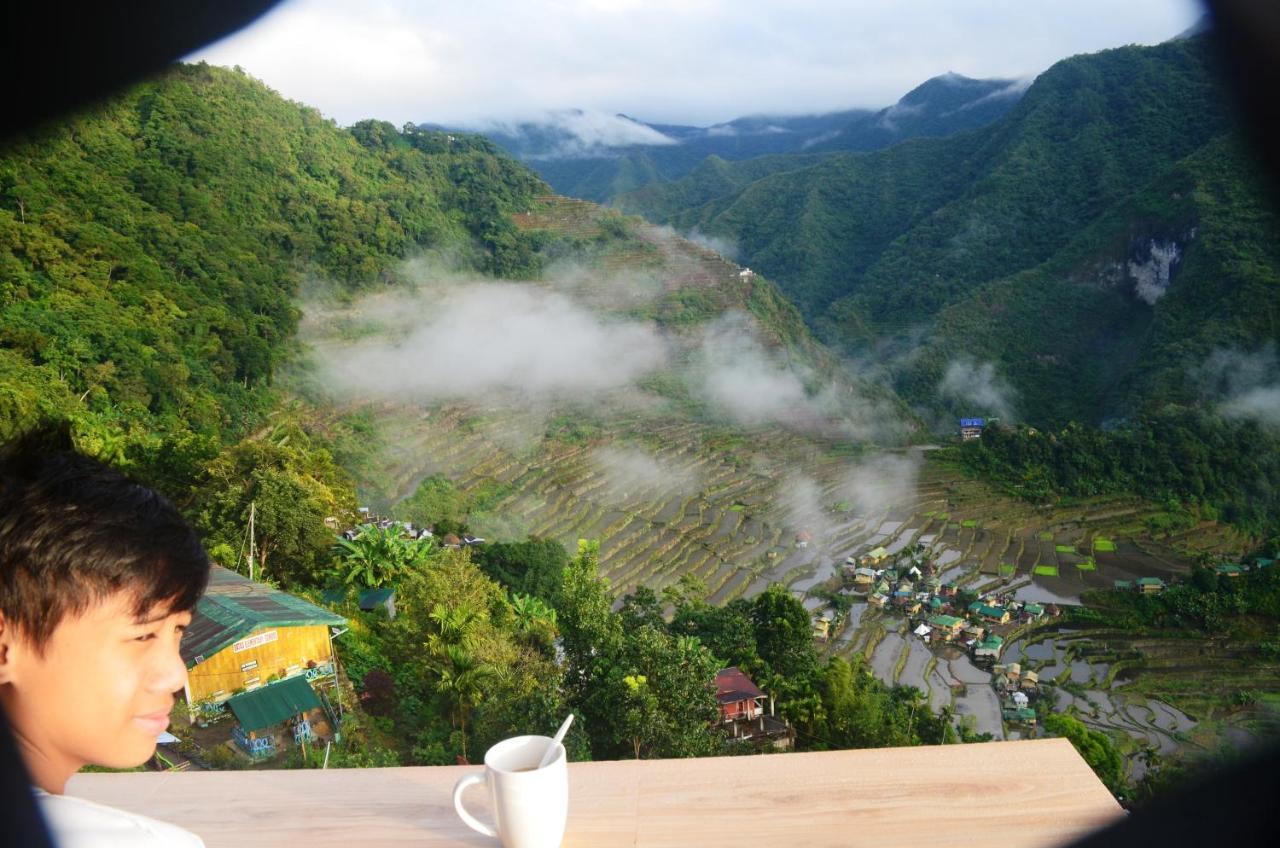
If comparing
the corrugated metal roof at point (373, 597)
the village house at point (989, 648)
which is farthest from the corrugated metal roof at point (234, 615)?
the village house at point (989, 648)

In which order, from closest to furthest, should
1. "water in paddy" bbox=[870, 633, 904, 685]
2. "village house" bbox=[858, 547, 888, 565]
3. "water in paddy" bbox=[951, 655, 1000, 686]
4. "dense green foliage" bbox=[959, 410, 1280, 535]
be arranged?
"water in paddy" bbox=[870, 633, 904, 685], "water in paddy" bbox=[951, 655, 1000, 686], "village house" bbox=[858, 547, 888, 565], "dense green foliage" bbox=[959, 410, 1280, 535]

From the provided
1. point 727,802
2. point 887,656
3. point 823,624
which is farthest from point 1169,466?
point 727,802

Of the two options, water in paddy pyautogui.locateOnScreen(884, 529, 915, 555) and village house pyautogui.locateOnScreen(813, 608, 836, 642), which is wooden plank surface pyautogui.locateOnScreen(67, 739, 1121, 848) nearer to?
village house pyautogui.locateOnScreen(813, 608, 836, 642)

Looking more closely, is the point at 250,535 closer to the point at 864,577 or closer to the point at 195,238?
the point at 195,238

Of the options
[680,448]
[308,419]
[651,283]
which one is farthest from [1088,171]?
[308,419]

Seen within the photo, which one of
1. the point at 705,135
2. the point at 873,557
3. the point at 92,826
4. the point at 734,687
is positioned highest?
the point at 705,135

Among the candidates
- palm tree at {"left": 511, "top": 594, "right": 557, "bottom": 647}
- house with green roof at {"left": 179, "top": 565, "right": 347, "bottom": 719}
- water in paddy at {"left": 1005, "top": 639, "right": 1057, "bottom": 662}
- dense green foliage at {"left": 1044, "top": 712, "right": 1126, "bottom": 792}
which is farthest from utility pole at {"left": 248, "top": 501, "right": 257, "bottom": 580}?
water in paddy at {"left": 1005, "top": 639, "right": 1057, "bottom": 662}

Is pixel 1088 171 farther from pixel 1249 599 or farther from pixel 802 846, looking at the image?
pixel 802 846
